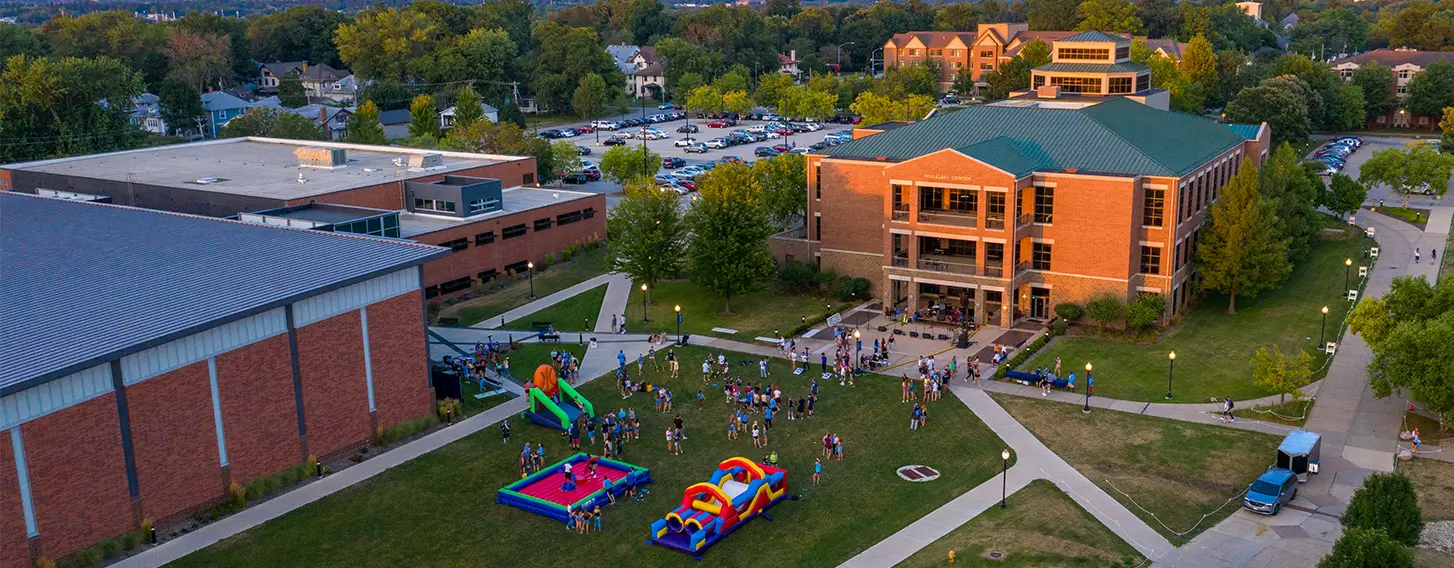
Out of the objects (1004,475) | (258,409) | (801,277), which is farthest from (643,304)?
(1004,475)

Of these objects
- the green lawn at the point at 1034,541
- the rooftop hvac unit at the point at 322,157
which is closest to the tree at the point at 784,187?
the rooftop hvac unit at the point at 322,157

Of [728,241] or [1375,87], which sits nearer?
[728,241]

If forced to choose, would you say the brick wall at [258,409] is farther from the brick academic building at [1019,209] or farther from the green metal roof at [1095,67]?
the green metal roof at [1095,67]

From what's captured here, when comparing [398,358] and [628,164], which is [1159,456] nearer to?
[398,358]

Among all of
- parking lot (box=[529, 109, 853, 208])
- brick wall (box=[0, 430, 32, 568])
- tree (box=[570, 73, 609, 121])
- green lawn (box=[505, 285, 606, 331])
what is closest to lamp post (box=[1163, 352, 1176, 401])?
green lawn (box=[505, 285, 606, 331])

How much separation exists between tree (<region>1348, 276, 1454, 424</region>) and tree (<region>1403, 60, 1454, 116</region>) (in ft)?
354

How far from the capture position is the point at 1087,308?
6022 centimetres

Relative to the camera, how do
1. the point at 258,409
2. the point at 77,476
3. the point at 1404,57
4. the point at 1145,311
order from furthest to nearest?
the point at 1404,57, the point at 1145,311, the point at 258,409, the point at 77,476

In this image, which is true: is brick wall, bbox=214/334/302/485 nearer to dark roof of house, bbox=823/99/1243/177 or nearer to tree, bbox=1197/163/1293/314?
dark roof of house, bbox=823/99/1243/177

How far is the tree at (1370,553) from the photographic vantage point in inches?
1099

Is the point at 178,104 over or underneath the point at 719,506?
over

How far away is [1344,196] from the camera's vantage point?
8556cm

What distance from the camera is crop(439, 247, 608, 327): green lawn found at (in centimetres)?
6656

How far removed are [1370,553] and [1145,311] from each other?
31.7m
